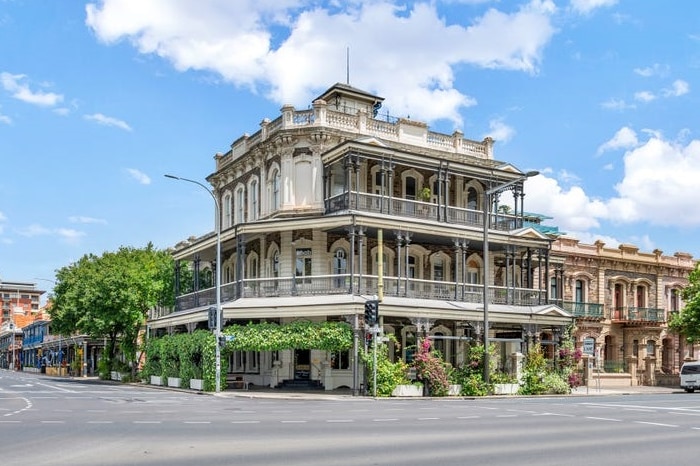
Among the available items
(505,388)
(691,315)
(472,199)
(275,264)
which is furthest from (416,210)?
(691,315)

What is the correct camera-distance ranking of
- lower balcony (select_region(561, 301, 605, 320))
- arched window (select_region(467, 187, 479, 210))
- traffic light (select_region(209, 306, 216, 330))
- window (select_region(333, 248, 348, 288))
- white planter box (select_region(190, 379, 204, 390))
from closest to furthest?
traffic light (select_region(209, 306, 216, 330))
white planter box (select_region(190, 379, 204, 390))
window (select_region(333, 248, 348, 288))
arched window (select_region(467, 187, 479, 210))
lower balcony (select_region(561, 301, 605, 320))

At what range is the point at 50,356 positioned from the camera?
102 meters

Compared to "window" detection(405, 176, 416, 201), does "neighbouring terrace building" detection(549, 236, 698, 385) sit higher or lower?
lower

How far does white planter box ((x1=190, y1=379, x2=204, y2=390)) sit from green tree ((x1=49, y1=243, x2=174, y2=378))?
14219 millimetres

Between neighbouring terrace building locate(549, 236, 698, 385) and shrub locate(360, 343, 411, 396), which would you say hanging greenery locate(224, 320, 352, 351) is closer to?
shrub locate(360, 343, 411, 396)

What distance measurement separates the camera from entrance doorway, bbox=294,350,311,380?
3744 cm

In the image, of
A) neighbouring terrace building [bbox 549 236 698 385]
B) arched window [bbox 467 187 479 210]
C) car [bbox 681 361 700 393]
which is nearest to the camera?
arched window [bbox 467 187 479 210]

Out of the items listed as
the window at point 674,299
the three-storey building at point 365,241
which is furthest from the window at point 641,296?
the three-storey building at point 365,241

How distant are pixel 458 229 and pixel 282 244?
857 cm

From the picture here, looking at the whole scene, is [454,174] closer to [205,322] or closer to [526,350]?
[526,350]

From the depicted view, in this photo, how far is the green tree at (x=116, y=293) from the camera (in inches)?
1956

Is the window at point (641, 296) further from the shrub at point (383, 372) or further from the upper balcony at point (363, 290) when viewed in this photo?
the shrub at point (383, 372)

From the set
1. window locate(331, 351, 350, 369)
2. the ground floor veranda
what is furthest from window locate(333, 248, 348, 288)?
window locate(331, 351, 350, 369)

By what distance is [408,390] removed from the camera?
107 ft
